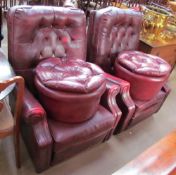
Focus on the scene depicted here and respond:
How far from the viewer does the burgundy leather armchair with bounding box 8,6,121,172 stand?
1326 mm

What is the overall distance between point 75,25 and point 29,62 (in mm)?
500

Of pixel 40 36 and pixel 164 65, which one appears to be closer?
pixel 40 36

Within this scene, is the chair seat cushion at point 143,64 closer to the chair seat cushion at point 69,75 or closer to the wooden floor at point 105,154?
the chair seat cushion at point 69,75

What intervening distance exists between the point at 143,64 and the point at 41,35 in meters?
0.97

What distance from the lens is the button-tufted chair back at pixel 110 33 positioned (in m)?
1.88

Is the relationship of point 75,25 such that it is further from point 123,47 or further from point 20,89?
point 20,89

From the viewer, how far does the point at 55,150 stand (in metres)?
1.40

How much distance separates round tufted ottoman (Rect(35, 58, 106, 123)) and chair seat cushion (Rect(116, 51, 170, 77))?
43 centimetres

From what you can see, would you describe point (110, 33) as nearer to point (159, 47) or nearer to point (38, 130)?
point (159, 47)

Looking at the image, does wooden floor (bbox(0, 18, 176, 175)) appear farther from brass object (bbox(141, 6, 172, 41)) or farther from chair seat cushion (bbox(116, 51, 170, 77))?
brass object (bbox(141, 6, 172, 41))

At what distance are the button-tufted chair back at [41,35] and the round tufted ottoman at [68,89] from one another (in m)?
0.13

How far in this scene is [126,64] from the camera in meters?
1.88

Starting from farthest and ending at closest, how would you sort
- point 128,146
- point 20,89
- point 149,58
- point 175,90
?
point 175,90, point 149,58, point 128,146, point 20,89

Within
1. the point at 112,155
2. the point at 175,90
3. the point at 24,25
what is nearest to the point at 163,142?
the point at 112,155
